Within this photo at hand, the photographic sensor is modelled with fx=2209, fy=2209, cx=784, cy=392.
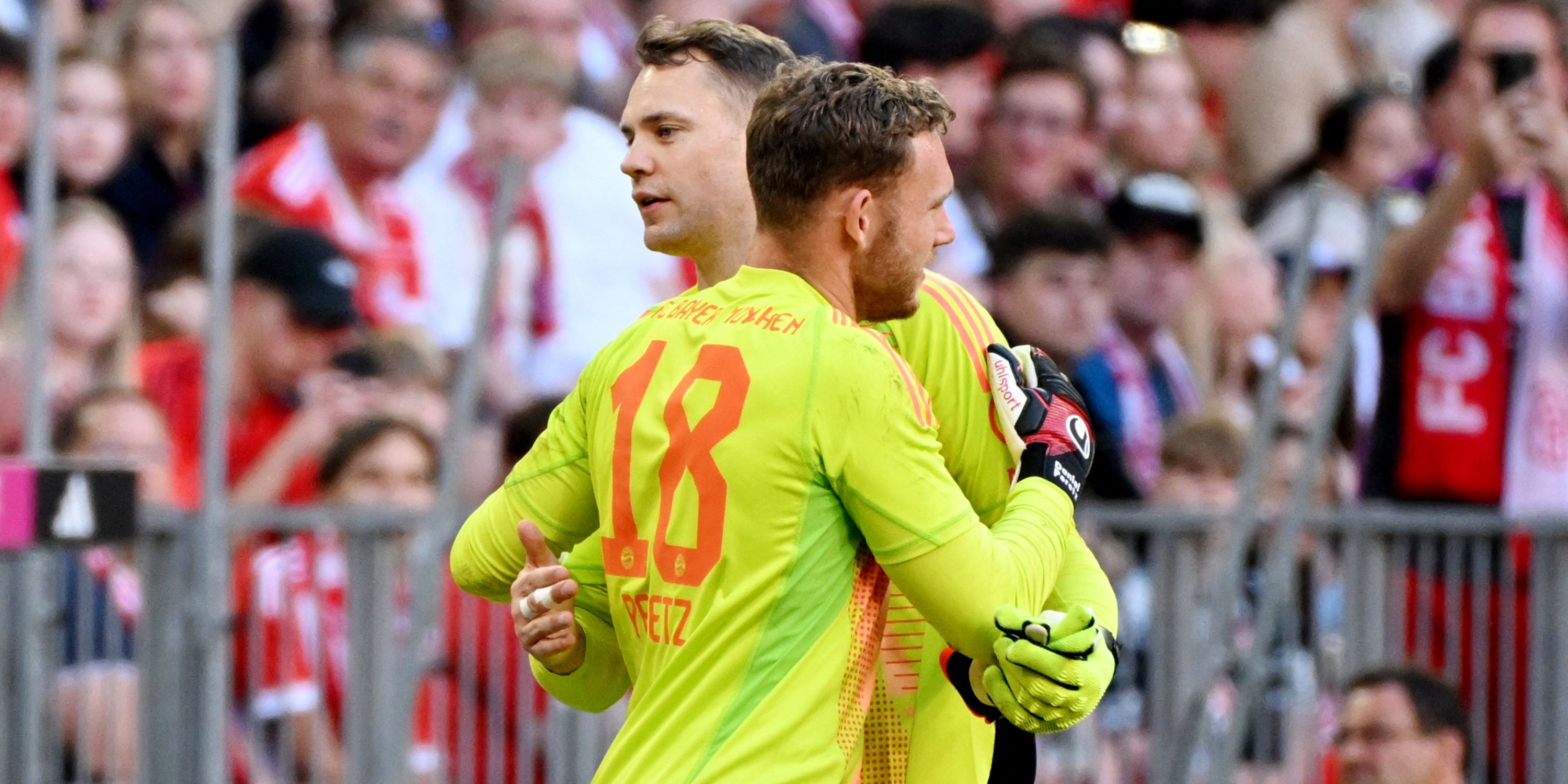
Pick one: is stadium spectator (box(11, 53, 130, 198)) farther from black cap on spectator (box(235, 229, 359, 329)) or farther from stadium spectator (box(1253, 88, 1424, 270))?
stadium spectator (box(1253, 88, 1424, 270))

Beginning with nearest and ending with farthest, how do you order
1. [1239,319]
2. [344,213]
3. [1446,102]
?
[344,213] → [1239,319] → [1446,102]

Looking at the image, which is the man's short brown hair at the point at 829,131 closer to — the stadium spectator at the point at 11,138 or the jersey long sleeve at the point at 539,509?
the jersey long sleeve at the point at 539,509

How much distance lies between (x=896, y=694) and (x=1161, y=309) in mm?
5410

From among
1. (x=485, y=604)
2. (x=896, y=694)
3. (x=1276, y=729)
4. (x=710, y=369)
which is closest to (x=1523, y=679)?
(x=1276, y=729)

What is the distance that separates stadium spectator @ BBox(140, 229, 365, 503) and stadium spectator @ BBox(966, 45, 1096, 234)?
9.63 feet

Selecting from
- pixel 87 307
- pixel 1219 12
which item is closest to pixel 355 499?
pixel 87 307

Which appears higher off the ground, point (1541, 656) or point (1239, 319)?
point (1239, 319)

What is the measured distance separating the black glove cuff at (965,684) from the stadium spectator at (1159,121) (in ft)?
21.2

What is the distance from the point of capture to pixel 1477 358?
24.2ft

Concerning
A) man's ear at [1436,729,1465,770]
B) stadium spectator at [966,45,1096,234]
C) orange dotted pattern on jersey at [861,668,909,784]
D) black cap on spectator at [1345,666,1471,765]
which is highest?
stadium spectator at [966,45,1096,234]

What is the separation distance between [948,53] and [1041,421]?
18.6 ft

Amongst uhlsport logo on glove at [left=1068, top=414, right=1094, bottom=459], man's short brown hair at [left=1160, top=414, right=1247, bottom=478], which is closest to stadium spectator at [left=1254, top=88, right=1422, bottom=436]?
man's short brown hair at [left=1160, top=414, right=1247, bottom=478]

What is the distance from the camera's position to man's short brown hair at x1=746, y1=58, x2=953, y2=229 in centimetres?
338

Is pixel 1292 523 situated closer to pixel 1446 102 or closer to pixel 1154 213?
pixel 1154 213
